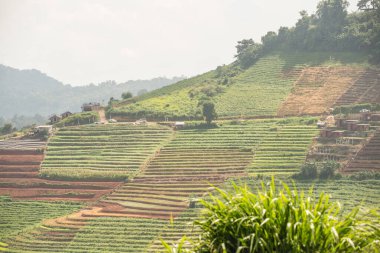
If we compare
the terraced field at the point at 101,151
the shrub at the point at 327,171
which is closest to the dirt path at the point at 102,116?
the terraced field at the point at 101,151

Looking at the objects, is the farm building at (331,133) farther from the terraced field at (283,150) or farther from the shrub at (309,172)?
the shrub at (309,172)

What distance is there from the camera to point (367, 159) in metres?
58.9

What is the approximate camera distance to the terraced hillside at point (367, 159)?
57306 mm

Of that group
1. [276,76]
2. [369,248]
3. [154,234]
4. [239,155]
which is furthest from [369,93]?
[369,248]

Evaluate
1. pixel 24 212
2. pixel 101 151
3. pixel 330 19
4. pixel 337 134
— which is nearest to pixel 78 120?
pixel 101 151

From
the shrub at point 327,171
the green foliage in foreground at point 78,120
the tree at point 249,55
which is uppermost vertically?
the tree at point 249,55

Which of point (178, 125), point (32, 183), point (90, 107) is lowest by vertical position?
point (32, 183)

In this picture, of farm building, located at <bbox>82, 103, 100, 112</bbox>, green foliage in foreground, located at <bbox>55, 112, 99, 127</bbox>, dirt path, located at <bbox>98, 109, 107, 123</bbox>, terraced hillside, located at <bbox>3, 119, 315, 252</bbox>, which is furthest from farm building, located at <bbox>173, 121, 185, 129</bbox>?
farm building, located at <bbox>82, 103, 100, 112</bbox>

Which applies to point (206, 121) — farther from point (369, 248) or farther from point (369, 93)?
point (369, 248)

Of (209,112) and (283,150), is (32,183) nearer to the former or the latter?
(209,112)

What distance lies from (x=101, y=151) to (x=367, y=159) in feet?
91.3

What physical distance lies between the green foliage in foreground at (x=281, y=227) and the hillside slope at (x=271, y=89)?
6332 centimetres

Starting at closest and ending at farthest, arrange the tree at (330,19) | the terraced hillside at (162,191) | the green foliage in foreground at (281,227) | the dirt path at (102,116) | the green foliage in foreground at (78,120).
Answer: the green foliage in foreground at (281,227) → the terraced hillside at (162,191) → the green foliage in foreground at (78,120) → the dirt path at (102,116) → the tree at (330,19)

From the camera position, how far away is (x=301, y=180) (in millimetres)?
56844
